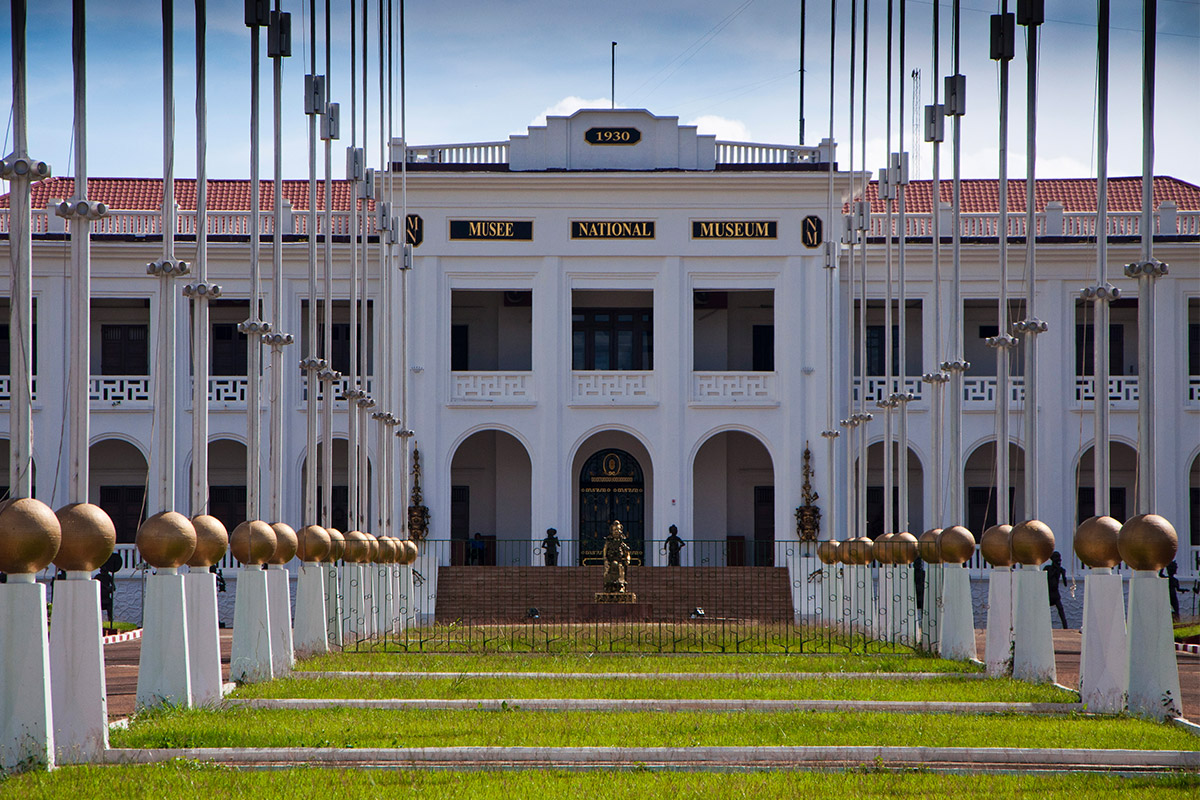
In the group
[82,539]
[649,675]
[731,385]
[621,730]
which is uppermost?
[731,385]

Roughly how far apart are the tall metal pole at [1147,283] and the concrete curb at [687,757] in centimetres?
324

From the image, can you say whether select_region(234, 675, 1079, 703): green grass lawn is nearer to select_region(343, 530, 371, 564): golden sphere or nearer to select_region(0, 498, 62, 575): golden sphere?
select_region(0, 498, 62, 575): golden sphere

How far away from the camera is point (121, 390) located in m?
35.9

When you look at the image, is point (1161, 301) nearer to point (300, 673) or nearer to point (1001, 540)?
point (1001, 540)

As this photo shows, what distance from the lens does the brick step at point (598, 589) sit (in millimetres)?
31016

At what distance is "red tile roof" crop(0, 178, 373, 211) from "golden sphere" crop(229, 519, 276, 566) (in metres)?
25.6

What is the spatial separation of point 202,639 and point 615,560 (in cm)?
1521

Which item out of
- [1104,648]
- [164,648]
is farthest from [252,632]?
[1104,648]

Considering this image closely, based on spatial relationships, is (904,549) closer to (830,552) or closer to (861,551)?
(861,551)

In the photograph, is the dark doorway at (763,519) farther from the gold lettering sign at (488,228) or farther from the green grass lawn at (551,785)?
the green grass lawn at (551,785)

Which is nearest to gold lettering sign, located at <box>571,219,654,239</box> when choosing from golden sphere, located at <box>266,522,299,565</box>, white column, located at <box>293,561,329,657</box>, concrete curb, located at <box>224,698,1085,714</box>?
white column, located at <box>293,561,329,657</box>

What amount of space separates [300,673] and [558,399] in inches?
834

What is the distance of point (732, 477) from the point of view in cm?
3903

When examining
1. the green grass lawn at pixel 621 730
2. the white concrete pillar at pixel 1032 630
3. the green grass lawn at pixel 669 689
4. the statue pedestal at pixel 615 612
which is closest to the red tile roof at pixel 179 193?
the statue pedestal at pixel 615 612
